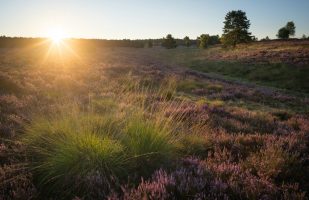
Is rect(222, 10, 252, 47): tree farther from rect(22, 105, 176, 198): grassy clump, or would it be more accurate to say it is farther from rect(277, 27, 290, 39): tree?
rect(22, 105, 176, 198): grassy clump

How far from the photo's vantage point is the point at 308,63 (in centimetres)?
2928

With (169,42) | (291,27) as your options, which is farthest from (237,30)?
(291,27)

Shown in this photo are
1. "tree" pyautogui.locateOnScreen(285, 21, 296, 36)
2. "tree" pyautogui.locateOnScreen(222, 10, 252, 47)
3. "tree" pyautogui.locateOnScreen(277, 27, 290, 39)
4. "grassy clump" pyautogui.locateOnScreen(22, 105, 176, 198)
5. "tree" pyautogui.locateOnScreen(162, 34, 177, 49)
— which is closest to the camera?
"grassy clump" pyautogui.locateOnScreen(22, 105, 176, 198)

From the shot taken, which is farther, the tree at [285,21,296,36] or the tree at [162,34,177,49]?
the tree at [285,21,296,36]

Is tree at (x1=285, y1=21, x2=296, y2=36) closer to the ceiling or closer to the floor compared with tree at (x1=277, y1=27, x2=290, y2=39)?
closer to the ceiling

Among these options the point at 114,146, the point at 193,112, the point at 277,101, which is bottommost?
the point at 277,101

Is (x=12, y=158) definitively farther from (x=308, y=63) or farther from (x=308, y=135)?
(x=308, y=63)

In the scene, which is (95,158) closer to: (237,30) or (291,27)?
(237,30)

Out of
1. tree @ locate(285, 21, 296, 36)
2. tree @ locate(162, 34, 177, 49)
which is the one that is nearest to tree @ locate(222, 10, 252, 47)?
tree @ locate(162, 34, 177, 49)

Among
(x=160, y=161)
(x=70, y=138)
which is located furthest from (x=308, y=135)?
(x=70, y=138)

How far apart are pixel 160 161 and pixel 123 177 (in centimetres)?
68

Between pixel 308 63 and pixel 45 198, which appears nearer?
pixel 45 198

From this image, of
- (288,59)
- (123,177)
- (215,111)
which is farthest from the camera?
(288,59)

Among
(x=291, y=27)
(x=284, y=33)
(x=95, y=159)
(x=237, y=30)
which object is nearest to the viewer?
(x=95, y=159)
